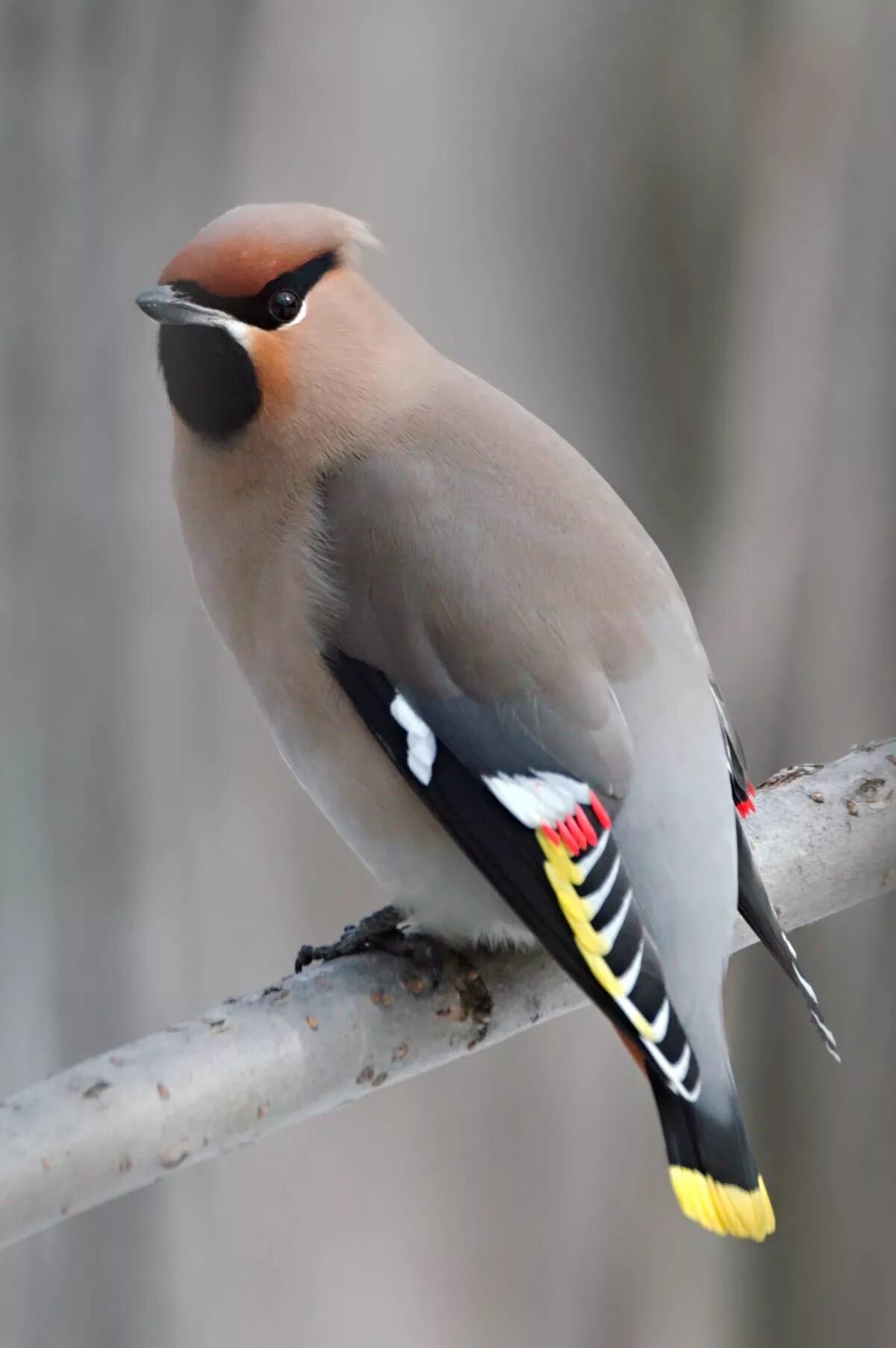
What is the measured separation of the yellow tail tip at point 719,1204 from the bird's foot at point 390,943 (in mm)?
413

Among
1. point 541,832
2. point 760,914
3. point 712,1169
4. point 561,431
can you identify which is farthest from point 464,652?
point 561,431

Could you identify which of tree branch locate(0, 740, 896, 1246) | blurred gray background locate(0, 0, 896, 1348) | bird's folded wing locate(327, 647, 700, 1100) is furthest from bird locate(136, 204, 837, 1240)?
blurred gray background locate(0, 0, 896, 1348)

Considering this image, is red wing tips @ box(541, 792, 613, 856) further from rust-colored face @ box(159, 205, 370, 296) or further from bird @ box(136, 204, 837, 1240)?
rust-colored face @ box(159, 205, 370, 296)

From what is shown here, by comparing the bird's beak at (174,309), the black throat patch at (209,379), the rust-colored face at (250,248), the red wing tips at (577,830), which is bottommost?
the red wing tips at (577,830)

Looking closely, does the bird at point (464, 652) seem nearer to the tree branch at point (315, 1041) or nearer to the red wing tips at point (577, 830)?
the red wing tips at point (577, 830)

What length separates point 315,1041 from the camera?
6.11ft

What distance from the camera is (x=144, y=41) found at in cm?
331

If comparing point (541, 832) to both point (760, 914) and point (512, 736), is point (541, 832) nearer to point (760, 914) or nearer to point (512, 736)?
point (512, 736)

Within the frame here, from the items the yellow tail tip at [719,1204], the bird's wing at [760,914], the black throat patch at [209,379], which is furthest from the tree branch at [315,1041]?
the black throat patch at [209,379]

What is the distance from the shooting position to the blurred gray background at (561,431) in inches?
131

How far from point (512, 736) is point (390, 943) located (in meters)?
0.36

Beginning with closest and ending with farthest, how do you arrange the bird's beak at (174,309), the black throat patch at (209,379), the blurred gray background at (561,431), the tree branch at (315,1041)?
the tree branch at (315,1041), the bird's beak at (174,309), the black throat patch at (209,379), the blurred gray background at (561,431)

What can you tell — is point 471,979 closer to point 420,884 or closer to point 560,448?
point 420,884

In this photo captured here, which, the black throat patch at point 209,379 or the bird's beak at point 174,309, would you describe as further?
the black throat patch at point 209,379
